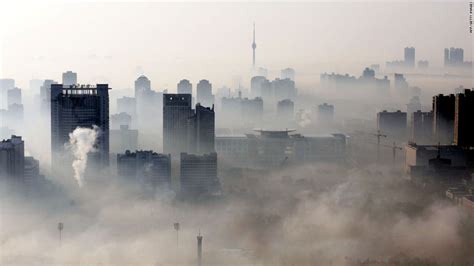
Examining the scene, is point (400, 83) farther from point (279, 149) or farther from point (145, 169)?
point (145, 169)

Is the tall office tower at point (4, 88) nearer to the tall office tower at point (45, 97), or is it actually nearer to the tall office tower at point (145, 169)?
the tall office tower at point (45, 97)

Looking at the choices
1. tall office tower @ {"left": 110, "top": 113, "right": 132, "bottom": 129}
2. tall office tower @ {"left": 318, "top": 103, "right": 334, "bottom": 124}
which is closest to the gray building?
tall office tower @ {"left": 110, "top": 113, "right": 132, "bottom": 129}

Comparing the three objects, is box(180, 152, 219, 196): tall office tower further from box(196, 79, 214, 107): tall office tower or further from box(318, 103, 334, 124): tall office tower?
box(196, 79, 214, 107): tall office tower

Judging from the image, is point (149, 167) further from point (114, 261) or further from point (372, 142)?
point (372, 142)

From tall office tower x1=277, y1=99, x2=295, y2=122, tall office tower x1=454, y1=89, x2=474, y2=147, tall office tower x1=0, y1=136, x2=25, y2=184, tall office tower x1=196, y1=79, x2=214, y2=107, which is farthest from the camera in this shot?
tall office tower x1=196, y1=79, x2=214, y2=107

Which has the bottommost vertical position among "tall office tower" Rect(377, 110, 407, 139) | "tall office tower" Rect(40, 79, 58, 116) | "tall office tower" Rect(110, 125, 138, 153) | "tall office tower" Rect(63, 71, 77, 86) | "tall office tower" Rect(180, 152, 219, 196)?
"tall office tower" Rect(180, 152, 219, 196)

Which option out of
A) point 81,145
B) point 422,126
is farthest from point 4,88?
point 422,126
